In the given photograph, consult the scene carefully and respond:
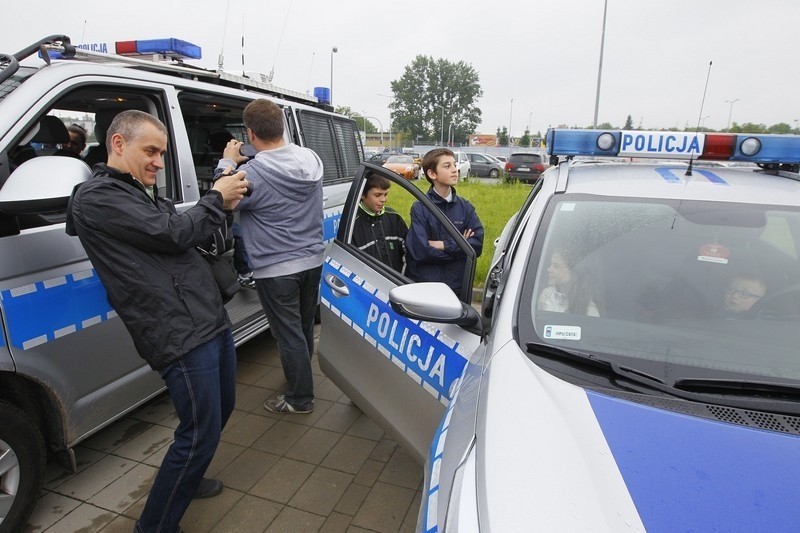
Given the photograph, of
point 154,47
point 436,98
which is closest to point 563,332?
point 154,47

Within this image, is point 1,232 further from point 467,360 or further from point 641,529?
point 641,529

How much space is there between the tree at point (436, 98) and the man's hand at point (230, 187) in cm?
9675

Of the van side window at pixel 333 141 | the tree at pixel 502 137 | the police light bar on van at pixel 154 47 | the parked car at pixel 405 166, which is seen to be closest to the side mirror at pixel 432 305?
the van side window at pixel 333 141

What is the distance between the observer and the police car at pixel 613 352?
1103 mm

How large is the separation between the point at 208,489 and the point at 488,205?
27.0 ft

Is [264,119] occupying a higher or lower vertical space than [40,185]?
higher

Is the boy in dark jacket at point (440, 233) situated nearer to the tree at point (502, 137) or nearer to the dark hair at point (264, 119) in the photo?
the dark hair at point (264, 119)

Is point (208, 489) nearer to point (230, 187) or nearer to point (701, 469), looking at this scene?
point (230, 187)

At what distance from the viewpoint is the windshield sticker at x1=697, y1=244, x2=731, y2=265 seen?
1823 millimetres

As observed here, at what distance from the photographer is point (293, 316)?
304cm

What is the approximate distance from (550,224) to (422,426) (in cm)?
96

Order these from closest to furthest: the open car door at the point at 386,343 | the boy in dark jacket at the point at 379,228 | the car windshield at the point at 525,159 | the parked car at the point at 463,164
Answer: the open car door at the point at 386,343 → the boy in dark jacket at the point at 379,228 → the car windshield at the point at 525,159 → the parked car at the point at 463,164

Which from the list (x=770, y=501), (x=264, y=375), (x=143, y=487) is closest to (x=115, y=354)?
(x=143, y=487)

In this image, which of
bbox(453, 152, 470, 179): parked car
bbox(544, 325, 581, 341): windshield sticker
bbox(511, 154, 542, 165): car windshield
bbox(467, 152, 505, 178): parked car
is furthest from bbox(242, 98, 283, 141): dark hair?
bbox(467, 152, 505, 178): parked car
